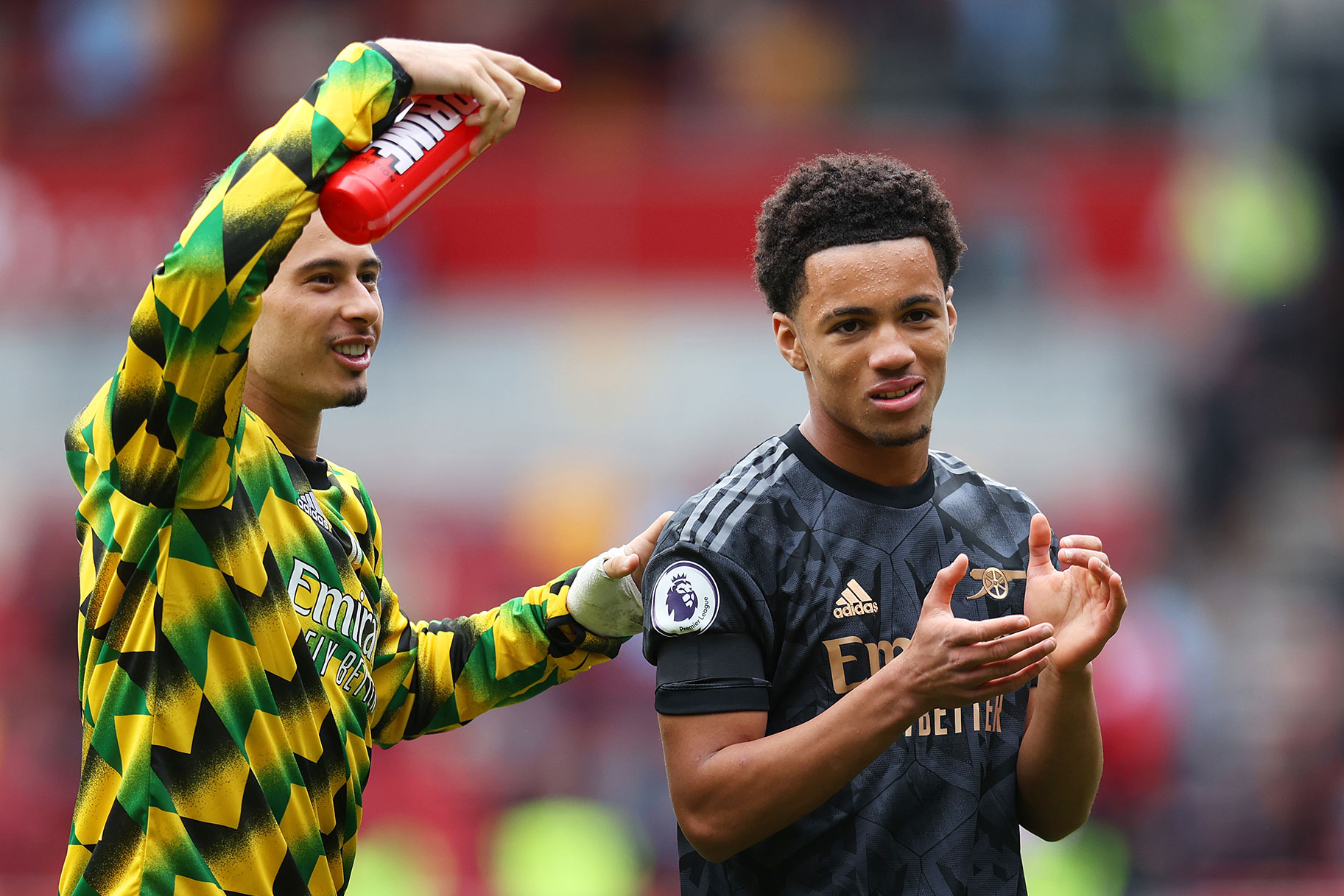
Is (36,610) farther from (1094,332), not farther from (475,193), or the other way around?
(1094,332)

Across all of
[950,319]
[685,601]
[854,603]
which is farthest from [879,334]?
[685,601]

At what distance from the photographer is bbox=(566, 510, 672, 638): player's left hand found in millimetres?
3553

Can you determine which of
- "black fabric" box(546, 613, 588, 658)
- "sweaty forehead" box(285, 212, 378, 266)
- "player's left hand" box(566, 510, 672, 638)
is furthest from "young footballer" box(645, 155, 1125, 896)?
"sweaty forehead" box(285, 212, 378, 266)

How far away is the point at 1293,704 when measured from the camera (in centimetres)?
1106

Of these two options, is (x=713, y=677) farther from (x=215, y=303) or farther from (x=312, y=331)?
(x=312, y=331)

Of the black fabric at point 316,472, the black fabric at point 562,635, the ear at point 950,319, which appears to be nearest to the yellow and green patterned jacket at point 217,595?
the black fabric at point 316,472

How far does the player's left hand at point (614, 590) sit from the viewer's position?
3.55 meters

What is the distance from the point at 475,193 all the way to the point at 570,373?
1.71 metres

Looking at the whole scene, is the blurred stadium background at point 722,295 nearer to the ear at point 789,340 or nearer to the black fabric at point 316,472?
the black fabric at point 316,472

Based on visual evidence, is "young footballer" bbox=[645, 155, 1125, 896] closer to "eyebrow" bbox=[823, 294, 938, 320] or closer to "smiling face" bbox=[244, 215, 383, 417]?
"eyebrow" bbox=[823, 294, 938, 320]

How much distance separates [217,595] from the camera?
2.89m

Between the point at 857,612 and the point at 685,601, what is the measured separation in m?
0.34

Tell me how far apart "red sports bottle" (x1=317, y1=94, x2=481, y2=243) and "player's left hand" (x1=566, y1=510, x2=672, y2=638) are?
3.27ft

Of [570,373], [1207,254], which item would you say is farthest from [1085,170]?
[570,373]
